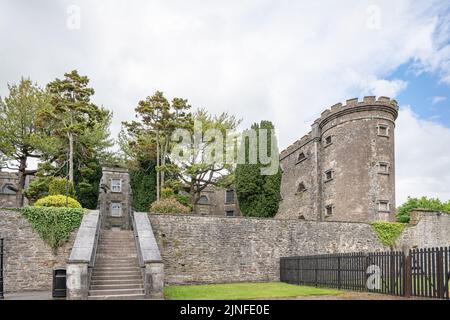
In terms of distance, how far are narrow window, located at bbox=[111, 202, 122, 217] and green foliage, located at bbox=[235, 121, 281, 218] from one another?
418 inches

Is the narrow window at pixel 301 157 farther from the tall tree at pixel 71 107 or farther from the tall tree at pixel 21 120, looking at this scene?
the tall tree at pixel 21 120

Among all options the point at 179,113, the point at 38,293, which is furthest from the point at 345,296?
the point at 179,113

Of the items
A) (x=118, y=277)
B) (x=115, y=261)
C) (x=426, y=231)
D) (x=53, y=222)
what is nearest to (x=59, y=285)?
(x=118, y=277)

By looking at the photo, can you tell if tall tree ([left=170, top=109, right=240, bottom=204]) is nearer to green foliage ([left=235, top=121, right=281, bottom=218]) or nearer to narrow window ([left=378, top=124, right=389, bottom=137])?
green foliage ([left=235, top=121, right=281, bottom=218])

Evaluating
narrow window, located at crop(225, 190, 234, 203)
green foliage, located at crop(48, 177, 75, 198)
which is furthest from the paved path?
narrow window, located at crop(225, 190, 234, 203)

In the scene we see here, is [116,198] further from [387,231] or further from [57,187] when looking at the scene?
[387,231]

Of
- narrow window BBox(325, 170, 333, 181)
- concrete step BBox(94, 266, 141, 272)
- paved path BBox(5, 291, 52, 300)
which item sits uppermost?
narrow window BBox(325, 170, 333, 181)

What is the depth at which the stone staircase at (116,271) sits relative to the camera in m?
12.3

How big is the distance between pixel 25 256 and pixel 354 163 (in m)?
20.2

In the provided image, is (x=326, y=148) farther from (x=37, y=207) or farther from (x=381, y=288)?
(x=37, y=207)

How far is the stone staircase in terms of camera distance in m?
12.3

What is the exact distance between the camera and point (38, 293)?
14.4m

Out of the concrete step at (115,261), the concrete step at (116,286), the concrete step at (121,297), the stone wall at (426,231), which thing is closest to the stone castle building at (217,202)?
the stone wall at (426,231)

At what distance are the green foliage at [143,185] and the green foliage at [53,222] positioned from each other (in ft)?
52.4
